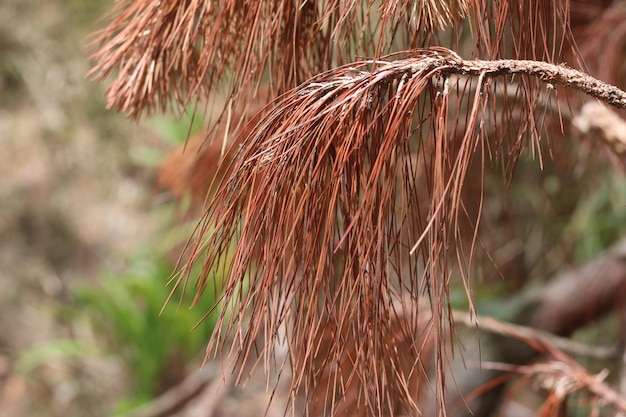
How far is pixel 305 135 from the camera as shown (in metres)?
0.46

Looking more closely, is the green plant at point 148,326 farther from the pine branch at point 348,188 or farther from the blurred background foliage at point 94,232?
the pine branch at point 348,188

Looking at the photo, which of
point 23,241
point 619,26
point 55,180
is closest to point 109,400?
point 23,241

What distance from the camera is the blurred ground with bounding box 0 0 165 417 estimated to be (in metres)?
3.38

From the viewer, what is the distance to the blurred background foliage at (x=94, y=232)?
6.66ft

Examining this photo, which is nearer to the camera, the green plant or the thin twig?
the thin twig

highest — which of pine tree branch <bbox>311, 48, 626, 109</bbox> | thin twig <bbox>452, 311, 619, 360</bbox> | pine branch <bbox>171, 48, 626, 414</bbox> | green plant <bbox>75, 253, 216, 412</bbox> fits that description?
pine tree branch <bbox>311, 48, 626, 109</bbox>

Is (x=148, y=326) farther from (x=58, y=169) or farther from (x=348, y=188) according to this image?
(x=348, y=188)

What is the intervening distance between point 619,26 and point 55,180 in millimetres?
3005

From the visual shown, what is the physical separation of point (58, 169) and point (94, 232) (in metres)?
0.36

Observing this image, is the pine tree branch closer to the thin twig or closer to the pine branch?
Result: the pine branch

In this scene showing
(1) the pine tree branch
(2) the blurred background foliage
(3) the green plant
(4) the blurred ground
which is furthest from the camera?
(4) the blurred ground

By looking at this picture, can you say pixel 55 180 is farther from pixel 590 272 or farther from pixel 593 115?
pixel 593 115

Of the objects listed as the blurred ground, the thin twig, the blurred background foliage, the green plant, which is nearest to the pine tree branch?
the thin twig

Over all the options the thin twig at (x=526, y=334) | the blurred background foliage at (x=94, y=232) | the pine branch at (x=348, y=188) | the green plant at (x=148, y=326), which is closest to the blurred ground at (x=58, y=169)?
the blurred background foliage at (x=94, y=232)
